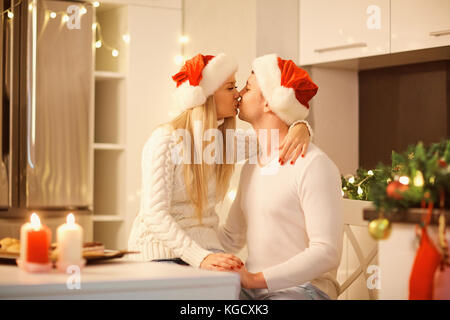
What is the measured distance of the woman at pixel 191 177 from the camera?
1.86m

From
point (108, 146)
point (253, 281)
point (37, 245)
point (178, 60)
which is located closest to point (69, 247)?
point (37, 245)

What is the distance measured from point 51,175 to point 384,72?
5.17ft

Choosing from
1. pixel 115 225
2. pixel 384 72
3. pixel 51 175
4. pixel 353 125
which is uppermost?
pixel 384 72

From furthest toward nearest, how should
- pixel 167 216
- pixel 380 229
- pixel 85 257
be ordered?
pixel 167 216 < pixel 85 257 < pixel 380 229

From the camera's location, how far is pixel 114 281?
4.50ft

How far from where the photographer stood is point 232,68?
7.06 feet

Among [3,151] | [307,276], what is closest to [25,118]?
[3,151]

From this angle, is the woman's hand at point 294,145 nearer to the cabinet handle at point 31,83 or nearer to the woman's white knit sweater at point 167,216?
the woman's white knit sweater at point 167,216

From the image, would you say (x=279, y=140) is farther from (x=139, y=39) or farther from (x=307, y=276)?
(x=139, y=39)

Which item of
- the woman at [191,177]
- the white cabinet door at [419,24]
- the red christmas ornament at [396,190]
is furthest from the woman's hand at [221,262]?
the white cabinet door at [419,24]

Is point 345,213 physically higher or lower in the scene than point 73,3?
lower

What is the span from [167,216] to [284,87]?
20.3 inches

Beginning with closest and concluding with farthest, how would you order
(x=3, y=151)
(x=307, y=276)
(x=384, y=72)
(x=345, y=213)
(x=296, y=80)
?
(x=307, y=276) < (x=296, y=80) < (x=345, y=213) < (x=3, y=151) < (x=384, y=72)

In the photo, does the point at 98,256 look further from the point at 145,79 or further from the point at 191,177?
the point at 145,79
